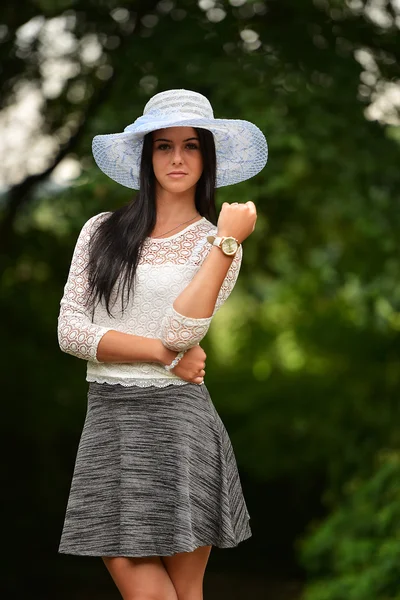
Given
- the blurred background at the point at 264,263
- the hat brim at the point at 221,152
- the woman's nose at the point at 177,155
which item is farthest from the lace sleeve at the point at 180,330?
the blurred background at the point at 264,263

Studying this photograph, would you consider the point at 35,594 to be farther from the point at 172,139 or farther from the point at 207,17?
the point at 172,139

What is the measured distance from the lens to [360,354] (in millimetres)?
6613

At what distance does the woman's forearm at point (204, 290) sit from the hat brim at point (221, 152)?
1.35ft

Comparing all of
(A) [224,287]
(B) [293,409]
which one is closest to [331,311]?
(B) [293,409]

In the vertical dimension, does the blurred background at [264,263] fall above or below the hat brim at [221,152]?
below

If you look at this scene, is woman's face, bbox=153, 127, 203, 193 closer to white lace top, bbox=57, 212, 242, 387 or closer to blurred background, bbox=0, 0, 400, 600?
white lace top, bbox=57, 212, 242, 387

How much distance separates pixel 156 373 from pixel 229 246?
37 centimetres

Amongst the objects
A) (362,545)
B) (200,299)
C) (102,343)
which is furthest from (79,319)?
(362,545)

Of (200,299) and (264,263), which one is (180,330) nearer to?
(200,299)

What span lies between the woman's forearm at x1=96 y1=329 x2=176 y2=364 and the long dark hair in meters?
0.12

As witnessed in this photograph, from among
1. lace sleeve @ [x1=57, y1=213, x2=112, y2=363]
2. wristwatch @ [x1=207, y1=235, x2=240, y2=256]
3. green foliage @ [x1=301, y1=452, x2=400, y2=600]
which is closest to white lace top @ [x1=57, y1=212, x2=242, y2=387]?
lace sleeve @ [x1=57, y1=213, x2=112, y2=363]

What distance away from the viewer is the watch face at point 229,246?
89.5 inches

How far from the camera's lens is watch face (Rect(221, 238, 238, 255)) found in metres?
2.27

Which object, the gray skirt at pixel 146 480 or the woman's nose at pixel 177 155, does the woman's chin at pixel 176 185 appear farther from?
the gray skirt at pixel 146 480
